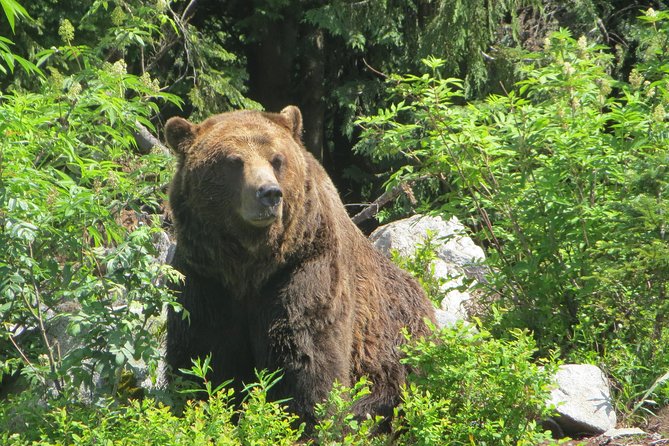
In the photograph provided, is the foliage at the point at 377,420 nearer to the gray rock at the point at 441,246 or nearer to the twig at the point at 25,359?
the twig at the point at 25,359

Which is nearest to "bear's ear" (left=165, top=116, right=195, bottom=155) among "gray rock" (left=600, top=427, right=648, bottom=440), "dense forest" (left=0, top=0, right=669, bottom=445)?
"dense forest" (left=0, top=0, right=669, bottom=445)

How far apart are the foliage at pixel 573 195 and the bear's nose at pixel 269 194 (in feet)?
4.01

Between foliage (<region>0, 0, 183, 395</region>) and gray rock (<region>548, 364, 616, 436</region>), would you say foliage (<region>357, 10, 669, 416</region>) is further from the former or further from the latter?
foliage (<region>0, 0, 183, 395</region>)

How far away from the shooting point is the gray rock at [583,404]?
557cm

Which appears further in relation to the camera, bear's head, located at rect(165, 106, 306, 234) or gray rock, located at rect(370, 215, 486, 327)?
gray rock, located at rect(370, 215, 486, 327)

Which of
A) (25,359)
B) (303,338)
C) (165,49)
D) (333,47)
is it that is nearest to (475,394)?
(303,338)

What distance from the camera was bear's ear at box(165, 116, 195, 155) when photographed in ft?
18.2

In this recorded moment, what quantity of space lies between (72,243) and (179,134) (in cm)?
119

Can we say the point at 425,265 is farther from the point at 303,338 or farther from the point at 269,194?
the point at 269,194

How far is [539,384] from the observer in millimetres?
4453

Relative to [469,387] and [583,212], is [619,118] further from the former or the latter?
[469,387]

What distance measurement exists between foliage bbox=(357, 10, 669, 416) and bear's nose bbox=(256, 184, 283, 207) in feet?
4.01

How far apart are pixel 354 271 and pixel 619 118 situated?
187 centimetres

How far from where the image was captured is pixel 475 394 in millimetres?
4648
